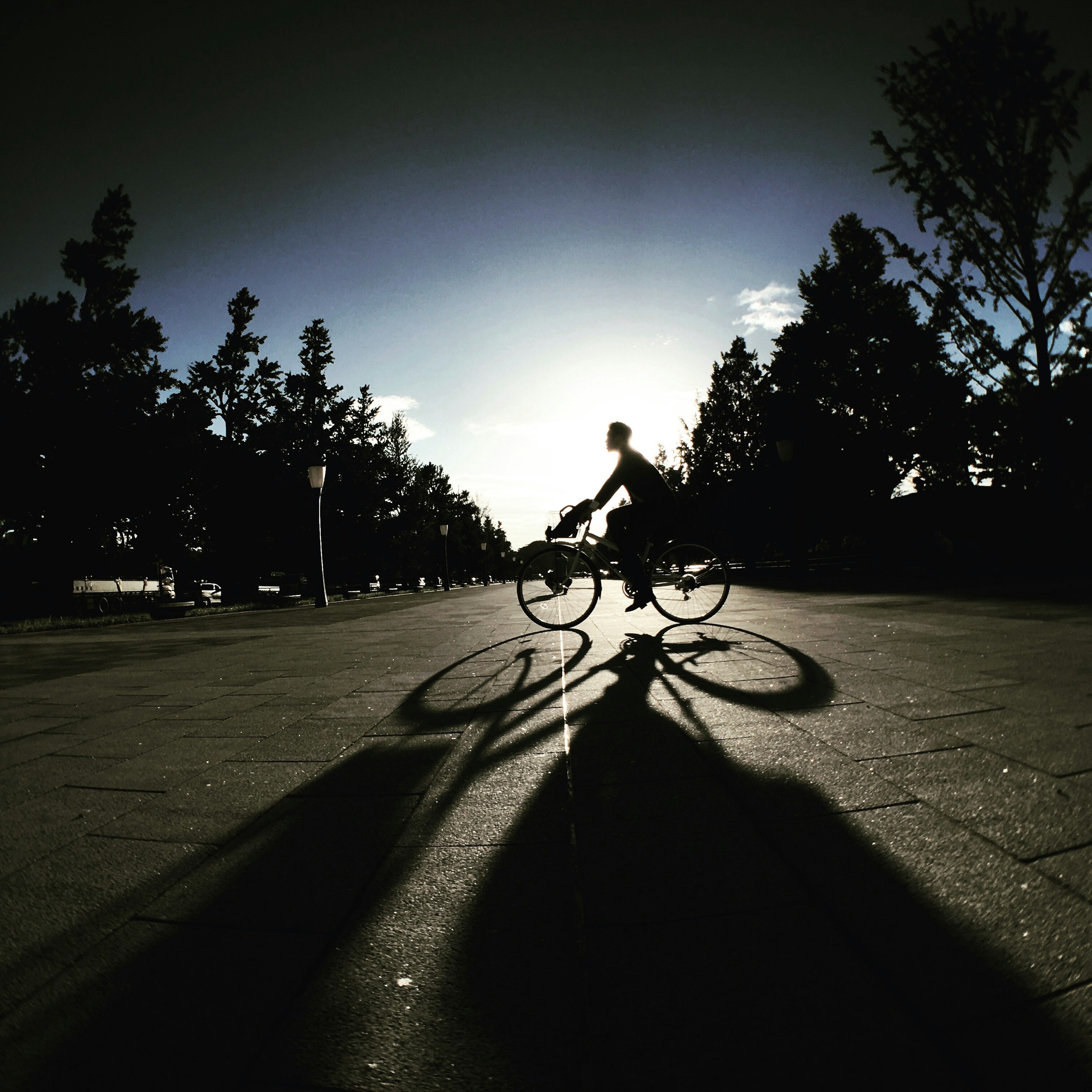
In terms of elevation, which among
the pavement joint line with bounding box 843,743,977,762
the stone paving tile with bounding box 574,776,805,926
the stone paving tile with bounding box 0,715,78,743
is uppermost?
the pavement joint line with bounding box 843,743,977,762

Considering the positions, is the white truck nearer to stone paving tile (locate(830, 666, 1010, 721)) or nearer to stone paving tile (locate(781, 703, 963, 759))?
stone paving tile (locate(830, 666, 1010, 721))

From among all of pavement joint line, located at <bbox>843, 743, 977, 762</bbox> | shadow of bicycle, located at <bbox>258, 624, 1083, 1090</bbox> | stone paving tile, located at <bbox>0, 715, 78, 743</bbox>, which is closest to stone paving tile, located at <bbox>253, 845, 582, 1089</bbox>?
shadow of bicycle, located at <bbox>258, 624, 1083, 1090</bbox>

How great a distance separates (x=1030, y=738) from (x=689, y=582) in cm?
424

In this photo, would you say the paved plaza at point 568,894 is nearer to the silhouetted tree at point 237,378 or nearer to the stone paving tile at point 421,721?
the stone paving tile at point 421,721

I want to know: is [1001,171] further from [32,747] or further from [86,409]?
[86,409]

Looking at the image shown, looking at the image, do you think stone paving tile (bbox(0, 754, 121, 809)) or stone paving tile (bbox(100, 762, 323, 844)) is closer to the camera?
stone paving tile (bbox(100, 762, 323, 844))

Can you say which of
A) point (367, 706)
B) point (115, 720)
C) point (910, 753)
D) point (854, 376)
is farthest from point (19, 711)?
point (854, 376)

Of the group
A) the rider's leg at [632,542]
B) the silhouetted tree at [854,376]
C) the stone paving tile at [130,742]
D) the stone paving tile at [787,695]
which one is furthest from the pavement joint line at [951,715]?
the silhouetted tree at [854,376]

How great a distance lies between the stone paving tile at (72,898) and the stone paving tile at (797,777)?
5.38 ft

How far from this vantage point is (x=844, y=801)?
1.89m

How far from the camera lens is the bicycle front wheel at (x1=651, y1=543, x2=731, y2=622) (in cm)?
651

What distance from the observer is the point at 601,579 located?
6.82 m

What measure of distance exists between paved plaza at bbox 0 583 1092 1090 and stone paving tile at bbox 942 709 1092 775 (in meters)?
0.01

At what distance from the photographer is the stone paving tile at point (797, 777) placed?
6.16 ft
